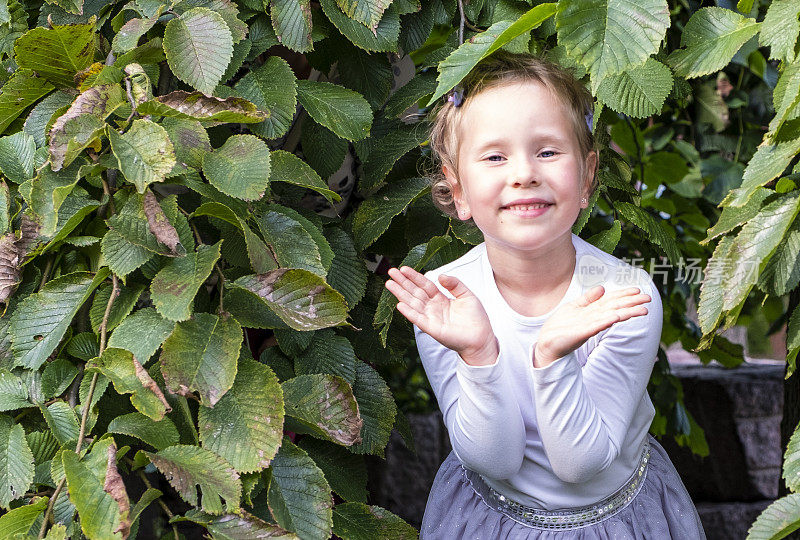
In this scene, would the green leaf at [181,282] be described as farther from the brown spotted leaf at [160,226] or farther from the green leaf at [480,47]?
the green leaf at [480,47]

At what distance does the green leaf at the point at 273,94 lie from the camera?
41.2 inches

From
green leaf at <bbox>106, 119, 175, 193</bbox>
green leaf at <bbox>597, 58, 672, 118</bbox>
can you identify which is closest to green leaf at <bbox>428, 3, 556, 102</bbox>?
green leaf at <bbox>597, 58, 672, 118</bbox>

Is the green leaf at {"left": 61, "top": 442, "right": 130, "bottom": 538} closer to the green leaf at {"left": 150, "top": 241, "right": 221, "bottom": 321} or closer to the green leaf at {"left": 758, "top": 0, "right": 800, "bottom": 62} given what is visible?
the green leaf at {"left": 150, "top": 241, "right": 221, "bottom": 321}

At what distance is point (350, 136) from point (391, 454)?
1.50 metres

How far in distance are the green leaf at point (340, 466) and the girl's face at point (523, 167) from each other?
345 mm

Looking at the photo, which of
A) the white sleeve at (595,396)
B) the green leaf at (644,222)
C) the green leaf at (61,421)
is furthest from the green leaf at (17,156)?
the green leaf at (644,222)

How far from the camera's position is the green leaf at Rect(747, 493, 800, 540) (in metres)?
0.76

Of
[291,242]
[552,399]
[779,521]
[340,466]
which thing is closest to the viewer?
[779,521]

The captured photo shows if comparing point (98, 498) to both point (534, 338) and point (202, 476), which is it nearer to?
point (202, 476)

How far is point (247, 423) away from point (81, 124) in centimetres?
35

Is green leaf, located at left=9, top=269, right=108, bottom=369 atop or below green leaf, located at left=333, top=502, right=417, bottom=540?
atop

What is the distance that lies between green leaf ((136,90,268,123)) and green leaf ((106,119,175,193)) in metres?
0.03

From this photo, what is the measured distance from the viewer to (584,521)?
99 cm

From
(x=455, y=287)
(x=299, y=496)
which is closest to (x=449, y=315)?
(x=455, y=287)
